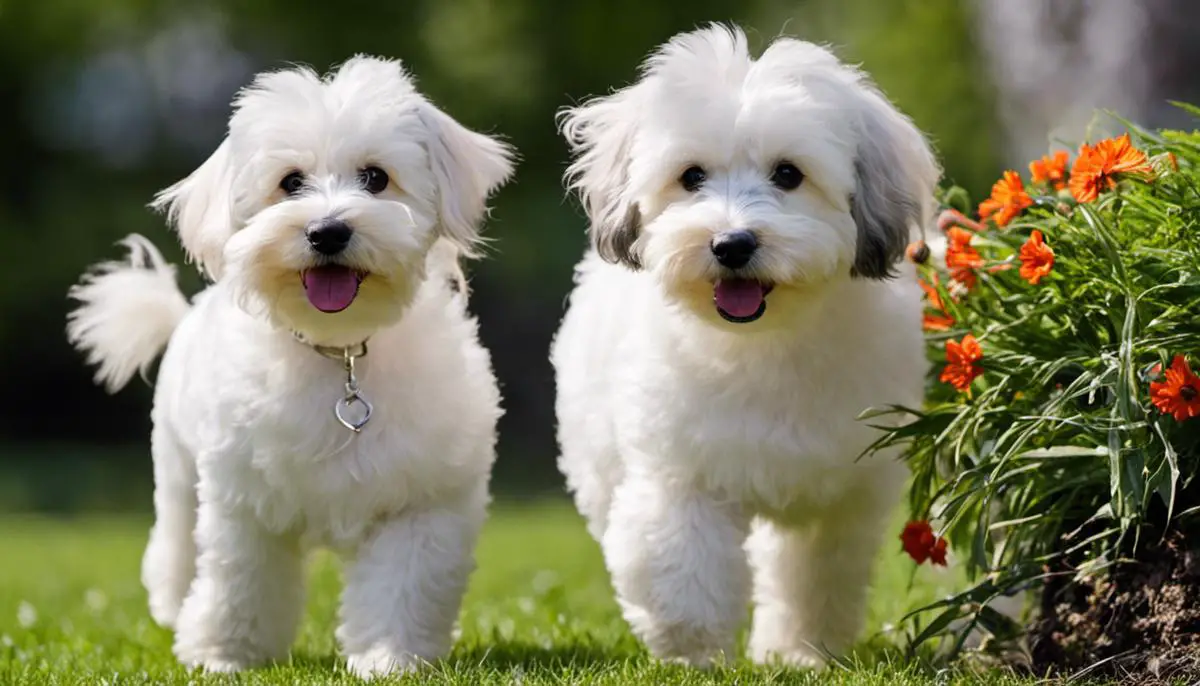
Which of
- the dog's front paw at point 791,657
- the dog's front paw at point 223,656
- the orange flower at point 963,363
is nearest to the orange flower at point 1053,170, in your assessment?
the orange flower at point 963,363

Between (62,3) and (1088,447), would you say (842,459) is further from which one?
(62,3)

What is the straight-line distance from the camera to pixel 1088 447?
4441mm

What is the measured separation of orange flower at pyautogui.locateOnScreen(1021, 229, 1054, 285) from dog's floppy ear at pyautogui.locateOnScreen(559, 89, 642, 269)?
111 cm

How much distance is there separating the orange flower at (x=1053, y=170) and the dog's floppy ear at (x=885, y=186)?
20.2 inches

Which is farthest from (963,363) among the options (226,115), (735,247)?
(226,115)

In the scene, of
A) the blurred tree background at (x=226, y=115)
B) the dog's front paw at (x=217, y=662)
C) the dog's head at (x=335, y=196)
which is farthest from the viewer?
the blurred tree background at (x=226, y=115)

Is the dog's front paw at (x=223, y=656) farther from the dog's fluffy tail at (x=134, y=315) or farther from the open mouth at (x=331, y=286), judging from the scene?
the dog's fluffy tail at (x=134, y=315)

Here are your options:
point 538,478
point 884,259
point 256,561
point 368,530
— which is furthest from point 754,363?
point 538,478

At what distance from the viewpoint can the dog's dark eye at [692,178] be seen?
4629 mm

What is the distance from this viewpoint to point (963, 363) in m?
4.67

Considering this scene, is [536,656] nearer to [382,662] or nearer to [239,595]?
[382,662]

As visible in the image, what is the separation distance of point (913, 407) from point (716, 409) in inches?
24.6

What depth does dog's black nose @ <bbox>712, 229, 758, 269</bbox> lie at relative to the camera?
4371 mm

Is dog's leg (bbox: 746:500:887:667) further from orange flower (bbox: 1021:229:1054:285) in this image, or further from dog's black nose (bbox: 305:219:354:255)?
dog's black nose (bbox: 305:219:354:255)
